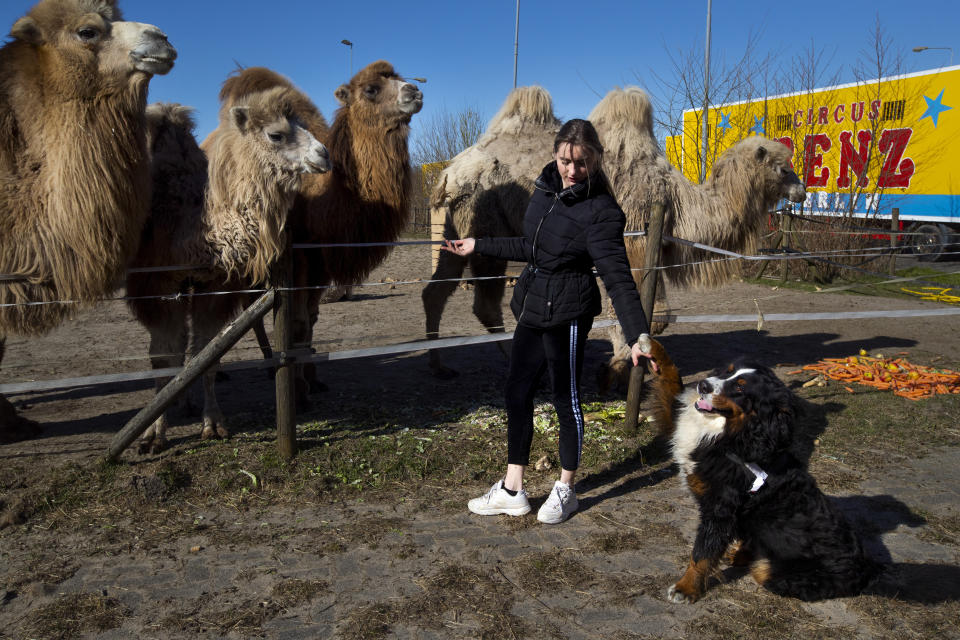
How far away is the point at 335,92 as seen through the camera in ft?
19.4

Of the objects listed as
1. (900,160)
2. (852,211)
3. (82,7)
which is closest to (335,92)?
(82,7)

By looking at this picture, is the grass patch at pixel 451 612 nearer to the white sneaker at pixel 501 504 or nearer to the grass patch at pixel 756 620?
the white sneaker at pixel 501 504

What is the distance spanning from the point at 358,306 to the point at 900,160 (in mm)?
13180

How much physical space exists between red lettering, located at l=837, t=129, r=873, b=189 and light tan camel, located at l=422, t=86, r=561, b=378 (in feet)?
36.7

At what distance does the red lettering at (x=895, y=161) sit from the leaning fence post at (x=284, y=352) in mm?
15203

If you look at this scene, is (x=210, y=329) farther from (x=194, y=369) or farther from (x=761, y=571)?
(x=761, y=571)

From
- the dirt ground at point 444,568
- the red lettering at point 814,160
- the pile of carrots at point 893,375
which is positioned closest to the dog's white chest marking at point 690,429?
the dirt ground at point 444,568

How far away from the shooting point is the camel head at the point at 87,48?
3.88m

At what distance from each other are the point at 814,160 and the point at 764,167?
10.7 meters

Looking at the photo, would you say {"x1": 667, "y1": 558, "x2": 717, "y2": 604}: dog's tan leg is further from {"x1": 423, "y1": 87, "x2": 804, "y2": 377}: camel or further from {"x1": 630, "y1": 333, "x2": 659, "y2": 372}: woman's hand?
{"x1": 423, "y1": 87, "x2": 804, "y2": 377}: camel

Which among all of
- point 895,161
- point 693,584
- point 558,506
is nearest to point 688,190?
point 558,506

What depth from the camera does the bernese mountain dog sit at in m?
2.96

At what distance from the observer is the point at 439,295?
6.91 meters

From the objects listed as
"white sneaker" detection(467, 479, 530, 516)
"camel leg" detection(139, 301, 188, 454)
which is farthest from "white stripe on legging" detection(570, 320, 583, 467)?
"camel leg" detection(139, 301, 188, 454)
